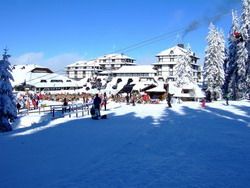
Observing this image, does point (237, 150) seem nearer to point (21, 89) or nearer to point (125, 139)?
point (125, 139)

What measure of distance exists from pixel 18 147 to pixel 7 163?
128 inches

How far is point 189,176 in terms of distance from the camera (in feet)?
32.5

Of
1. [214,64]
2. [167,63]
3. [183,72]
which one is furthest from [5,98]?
[167,63]

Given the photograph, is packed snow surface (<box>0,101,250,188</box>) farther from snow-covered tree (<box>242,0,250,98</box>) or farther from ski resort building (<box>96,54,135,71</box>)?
ski resort building (<box>96,54,135,71</box>)

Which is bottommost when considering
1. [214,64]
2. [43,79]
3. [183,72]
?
[183,72]

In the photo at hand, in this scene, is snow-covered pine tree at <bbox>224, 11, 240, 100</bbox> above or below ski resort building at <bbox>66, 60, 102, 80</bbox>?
below

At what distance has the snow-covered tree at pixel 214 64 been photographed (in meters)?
67.4

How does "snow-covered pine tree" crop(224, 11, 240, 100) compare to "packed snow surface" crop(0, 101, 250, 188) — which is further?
"snow-covered pine tree" crop(224, 11, 240, 100)

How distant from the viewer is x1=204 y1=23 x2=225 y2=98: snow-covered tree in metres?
67.4

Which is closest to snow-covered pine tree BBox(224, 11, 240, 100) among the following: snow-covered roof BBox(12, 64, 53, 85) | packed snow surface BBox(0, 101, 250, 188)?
packed snow surface BBox(0, 101, 250, 188)

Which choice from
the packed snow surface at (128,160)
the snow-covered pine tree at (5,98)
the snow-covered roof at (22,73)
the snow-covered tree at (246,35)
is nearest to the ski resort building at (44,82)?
the snow-covered roof at (22,73)

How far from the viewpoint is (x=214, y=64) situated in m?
67.4

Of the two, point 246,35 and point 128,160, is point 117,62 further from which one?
point 128,160

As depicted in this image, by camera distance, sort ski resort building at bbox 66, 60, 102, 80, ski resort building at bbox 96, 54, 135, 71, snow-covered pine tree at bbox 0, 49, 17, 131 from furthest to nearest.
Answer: ski resort building at bbox 66, 60, 102, 80
ski resort building at bbox 96, 54, 135, 71
snow-covered pine tree at bbox 0, 49, 17, 131
